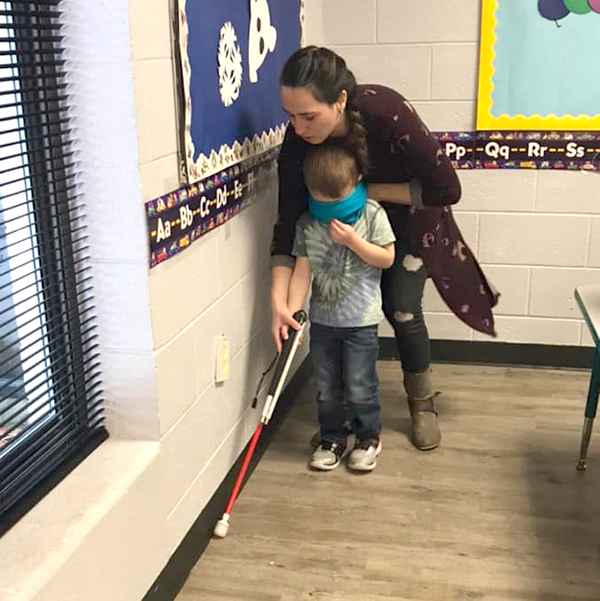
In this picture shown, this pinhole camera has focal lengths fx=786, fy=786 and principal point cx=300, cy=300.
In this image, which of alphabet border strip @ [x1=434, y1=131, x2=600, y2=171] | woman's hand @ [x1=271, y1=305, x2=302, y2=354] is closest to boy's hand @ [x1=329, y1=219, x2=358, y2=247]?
woman's hand @ [x1=271, y1=305, x2=302, y2=354]

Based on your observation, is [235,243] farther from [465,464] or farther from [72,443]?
[465,464]

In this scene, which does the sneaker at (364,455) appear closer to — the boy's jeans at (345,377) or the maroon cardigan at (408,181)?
the boy's jeans at (345,377)

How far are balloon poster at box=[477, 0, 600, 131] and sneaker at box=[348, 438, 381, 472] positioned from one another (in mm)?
1292

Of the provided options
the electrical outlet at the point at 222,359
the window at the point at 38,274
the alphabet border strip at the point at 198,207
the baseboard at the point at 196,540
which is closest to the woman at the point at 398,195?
the alphabet border strip at the point at 198,207

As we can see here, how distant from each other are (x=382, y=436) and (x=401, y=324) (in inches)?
15.4

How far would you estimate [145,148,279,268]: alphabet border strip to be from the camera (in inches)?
63.7

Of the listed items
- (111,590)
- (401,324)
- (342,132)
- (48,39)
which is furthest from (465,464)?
(48,39)

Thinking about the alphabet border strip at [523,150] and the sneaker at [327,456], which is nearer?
the sneaker at [327,456]

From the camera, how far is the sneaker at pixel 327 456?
2.41 metres

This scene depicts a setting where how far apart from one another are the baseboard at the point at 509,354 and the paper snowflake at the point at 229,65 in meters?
1.51

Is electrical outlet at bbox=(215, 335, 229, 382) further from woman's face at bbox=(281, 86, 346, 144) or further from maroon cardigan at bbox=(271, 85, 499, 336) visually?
woman's face at bbox=(281, 86, 346, 144)

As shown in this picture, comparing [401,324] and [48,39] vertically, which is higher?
[48,39]

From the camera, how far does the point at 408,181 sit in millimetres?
2275

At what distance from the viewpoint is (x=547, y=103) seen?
9.33 ft
